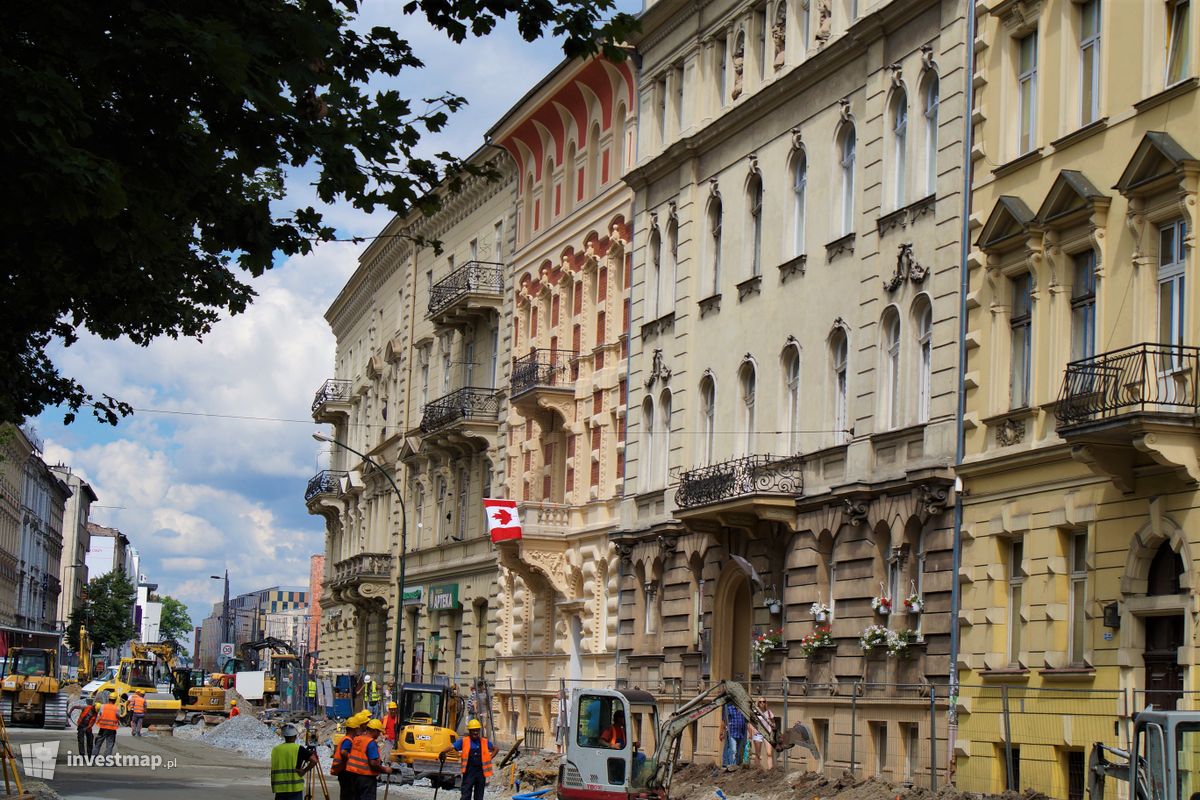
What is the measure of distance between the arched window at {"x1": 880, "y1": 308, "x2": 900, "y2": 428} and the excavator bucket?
5.31m

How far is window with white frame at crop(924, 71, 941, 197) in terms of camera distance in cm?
3095

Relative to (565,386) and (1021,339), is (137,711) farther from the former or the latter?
(1021,339)

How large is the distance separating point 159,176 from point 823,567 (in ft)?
68.7

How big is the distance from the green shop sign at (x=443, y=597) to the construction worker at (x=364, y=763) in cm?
3342

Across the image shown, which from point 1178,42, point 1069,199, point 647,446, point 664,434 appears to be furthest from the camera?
point 647,446

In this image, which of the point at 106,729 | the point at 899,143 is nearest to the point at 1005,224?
the point at 899,143

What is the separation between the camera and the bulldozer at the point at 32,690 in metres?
62.8

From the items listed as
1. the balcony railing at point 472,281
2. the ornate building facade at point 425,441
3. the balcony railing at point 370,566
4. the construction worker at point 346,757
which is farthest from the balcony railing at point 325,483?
the construction worker at point 346,757

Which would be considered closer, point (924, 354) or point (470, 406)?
point (924, 354)

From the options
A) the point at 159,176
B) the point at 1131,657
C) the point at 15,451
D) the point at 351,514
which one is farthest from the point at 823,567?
the point at 15,451

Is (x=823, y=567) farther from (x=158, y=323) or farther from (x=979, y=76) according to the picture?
(x=158, y=323)

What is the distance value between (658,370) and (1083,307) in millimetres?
16835

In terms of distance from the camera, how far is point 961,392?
94.5ft

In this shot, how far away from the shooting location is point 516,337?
53781 mm
